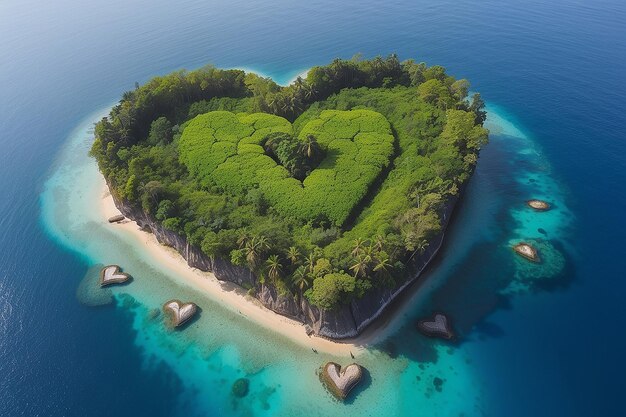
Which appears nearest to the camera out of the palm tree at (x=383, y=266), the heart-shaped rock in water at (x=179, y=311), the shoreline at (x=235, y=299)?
the palm tree at (x=383, y=266)

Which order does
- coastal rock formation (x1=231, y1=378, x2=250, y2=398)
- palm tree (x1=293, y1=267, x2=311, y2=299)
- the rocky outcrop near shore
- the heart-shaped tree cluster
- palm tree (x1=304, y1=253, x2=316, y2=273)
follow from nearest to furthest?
coastal rock formation (x1=231, y1=378, x2=250, y2=398), palm tree (x1=293, y1=267, x2=311, y2=299), palm tree (x1=304, y1=253, x2=316, y2=273), the rocky outcrop near shore, the heart-shaped tree cluster

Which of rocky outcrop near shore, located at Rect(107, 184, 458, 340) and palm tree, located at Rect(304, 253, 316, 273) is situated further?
rocky outcrop near shore, located at Rect(107, 184, 458, 340)

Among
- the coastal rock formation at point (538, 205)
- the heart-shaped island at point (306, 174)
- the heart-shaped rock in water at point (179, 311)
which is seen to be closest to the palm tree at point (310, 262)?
the heart-shaped island at point (306, 174)

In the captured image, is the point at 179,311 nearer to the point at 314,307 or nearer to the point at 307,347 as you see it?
the point at 307,347

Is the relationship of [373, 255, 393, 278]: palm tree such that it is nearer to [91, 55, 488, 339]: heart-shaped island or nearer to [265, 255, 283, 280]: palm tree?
[91, 55, 488, 339]: heart-shaped island

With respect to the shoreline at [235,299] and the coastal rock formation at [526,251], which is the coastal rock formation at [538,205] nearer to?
the coastal rock formation at [526,251]

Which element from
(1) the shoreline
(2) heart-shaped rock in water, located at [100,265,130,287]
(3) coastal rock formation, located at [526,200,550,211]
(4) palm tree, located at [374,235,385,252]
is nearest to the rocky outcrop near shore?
(1) the shoreline
